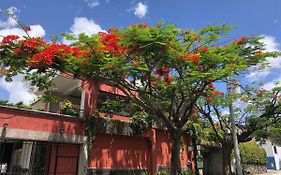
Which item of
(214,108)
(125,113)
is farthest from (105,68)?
(214,108)

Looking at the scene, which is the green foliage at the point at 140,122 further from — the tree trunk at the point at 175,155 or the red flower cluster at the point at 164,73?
the red flower cluster at the point at 164,73

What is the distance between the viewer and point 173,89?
12477mm

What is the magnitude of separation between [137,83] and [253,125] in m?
8.38

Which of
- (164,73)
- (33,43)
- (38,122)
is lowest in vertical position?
(38,122)

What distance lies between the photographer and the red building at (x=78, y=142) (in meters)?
13.7

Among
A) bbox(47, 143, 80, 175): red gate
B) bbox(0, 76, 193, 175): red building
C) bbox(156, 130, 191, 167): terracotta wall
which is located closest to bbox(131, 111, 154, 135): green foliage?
bbox(0, 76, 193, 175): red building

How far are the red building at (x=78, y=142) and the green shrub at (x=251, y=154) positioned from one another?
1138 cm

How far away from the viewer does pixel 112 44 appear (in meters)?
10.8

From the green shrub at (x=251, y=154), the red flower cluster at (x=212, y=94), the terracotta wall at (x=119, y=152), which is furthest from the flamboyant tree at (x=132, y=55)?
the green shrub at (x=251, y=154)

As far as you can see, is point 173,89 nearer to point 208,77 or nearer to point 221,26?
point 208,77

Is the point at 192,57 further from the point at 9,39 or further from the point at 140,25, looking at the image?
the point at 9,39

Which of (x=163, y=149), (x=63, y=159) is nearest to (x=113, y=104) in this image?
(x=63, y=159)

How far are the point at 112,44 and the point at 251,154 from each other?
23.2m

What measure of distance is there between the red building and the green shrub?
11.4 metres
